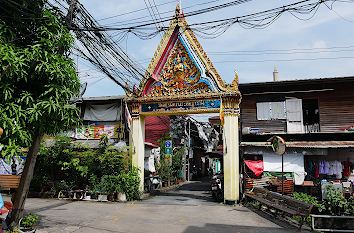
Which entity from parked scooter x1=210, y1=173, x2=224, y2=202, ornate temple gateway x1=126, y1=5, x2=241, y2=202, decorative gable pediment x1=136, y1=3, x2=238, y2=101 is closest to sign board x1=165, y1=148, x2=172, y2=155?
ornate temple gateway x1=126, y1=5, x2=241, y2=202

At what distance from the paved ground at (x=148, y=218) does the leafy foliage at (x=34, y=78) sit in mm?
3577

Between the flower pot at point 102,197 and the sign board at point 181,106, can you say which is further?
the sign board at point 181,106

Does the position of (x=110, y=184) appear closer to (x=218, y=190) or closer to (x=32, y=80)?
(x=218, y=190)

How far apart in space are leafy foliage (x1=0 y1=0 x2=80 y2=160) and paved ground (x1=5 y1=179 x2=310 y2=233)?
11.7 feet

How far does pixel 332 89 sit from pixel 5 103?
1586 centimetres

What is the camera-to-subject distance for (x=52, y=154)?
14.1m

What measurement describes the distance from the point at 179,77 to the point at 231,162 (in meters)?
5.23

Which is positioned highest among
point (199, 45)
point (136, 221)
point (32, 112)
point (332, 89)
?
point (199, 45)

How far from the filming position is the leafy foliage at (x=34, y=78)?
5.66 m

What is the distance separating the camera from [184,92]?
1411cm

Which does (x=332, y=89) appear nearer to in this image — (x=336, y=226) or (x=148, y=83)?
(x=336, y=226)

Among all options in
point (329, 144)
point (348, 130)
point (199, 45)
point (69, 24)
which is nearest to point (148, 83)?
point (199, 45)

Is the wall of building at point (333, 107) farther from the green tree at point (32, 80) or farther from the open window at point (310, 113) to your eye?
the green tree at point (32, 80)

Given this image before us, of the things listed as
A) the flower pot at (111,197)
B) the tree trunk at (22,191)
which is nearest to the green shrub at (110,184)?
the flower pot at (111,197)
